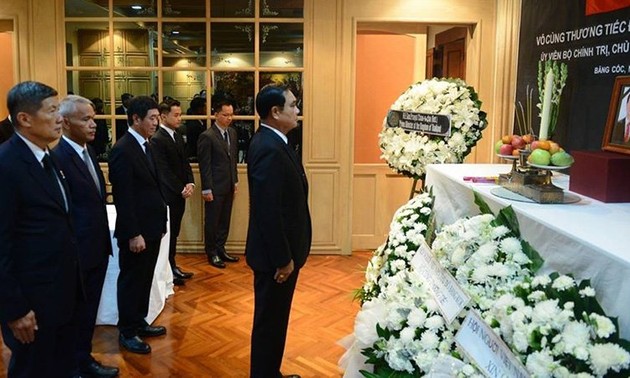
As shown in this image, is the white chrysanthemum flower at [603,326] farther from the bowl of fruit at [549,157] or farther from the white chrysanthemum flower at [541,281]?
the bowl of fruit at [549,157]

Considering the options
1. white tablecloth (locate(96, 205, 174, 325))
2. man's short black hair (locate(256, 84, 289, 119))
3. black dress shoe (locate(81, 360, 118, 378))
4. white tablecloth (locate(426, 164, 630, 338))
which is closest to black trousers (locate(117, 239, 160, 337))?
white tablecloth (locate(96, 205, 174, 325))

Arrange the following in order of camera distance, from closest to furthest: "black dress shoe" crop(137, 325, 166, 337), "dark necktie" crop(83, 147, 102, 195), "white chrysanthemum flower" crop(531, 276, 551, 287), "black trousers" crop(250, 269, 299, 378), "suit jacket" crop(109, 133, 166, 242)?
1. "white chrysanthemum flower" crop(531, 276, 551, 287)
2. "black trousers" crop(250, 269, 299, 378)
3. "dark necktie" crop(83, 147, 102, 195)
4. "suit jacket" crop(109, 133, 166, 242)
5. "black dress shoe" crop(137, 325, 166, 337)

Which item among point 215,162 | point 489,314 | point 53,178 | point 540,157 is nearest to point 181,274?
point 215,162

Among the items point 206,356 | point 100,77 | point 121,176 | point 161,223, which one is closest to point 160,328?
point 206,356

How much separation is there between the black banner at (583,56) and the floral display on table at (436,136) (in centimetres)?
51

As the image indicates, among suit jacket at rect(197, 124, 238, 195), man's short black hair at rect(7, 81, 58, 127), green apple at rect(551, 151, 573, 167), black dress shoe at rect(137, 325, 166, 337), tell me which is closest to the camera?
green apple at rect(551, 151, 573, 167)

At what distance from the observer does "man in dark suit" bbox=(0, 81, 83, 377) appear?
7.06 feet

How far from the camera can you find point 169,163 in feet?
15.2

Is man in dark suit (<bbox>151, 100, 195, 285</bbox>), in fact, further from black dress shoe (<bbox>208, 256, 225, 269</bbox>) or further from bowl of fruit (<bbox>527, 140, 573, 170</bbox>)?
bowl of fruit (<bbox>527, 140, 573, 170</bbox>)

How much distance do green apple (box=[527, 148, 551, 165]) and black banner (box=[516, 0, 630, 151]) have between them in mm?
1375

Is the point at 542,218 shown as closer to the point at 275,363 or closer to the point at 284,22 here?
the point at 275,363

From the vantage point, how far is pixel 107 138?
18.6 ft

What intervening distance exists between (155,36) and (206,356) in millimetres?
3320

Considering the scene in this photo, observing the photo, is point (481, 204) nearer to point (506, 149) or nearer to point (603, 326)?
point (506, 149)
